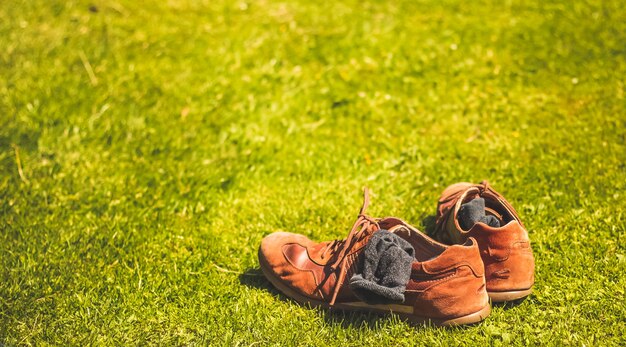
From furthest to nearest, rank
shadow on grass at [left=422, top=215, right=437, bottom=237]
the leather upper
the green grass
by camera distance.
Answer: shadow on grass at [left=422, top=215, right=437, bottom=237] → the green grass → the leather upper

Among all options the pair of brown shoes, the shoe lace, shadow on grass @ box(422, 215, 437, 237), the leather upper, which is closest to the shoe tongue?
the pair of brown shoes

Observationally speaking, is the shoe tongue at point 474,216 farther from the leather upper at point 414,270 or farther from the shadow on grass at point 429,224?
the shadow on grass at point 429,224

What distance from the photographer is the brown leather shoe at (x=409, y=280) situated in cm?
360

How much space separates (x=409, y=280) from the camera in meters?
3.69

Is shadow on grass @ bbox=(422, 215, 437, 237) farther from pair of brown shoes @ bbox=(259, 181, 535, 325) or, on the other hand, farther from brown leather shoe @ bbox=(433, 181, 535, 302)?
brown leather shoe @ bbox=(433, 181, 535, 302)

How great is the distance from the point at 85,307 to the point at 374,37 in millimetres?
4067

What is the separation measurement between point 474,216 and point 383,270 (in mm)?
747

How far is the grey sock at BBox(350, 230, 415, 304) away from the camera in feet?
11.8

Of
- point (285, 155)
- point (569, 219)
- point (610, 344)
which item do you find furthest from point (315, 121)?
point (610, 344)

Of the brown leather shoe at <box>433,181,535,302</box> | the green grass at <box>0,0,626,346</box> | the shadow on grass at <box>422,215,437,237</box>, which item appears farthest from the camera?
the shadow on grass at <box>422,215,437,237</box>

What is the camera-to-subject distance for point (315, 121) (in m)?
5.83

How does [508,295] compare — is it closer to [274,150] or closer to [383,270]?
[383,270]

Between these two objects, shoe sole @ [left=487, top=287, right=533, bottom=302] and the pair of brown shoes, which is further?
shoe sole @ [left=487, top=287, right=533, bottom=302]

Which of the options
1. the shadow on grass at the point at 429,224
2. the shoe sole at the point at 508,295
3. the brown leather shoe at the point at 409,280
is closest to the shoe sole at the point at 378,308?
the brown leather shoe at the point at 409,280
